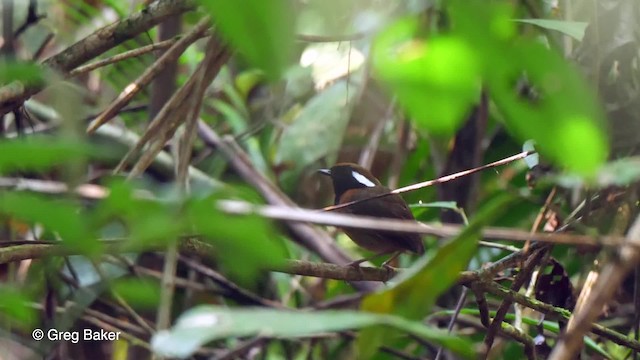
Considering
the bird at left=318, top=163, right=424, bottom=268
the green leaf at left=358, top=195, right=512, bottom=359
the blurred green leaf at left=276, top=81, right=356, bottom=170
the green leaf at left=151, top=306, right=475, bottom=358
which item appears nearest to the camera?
the green leaf at left=151, top=306, right=475, bottom=358

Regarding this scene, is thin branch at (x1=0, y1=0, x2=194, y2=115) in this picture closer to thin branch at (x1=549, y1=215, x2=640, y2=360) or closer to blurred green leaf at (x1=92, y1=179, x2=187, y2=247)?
blurred green leaf at (x1=92, y1=179, x2=187, y2=247)

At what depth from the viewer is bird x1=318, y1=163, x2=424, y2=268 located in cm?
276

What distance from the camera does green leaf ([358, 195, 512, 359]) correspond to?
3.24ft

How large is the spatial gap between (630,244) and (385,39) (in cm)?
31

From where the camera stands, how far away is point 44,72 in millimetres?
837

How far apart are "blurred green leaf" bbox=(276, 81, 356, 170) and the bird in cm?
23

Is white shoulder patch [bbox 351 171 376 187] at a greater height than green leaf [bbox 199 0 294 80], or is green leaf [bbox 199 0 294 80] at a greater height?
green leaf [bbox 199 0 294 80]

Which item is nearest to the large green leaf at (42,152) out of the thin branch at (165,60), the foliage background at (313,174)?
the foliage background at (313,174)

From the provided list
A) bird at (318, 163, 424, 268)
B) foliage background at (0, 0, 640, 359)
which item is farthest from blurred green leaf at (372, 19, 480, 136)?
bird at (318, 163, 424, 268)

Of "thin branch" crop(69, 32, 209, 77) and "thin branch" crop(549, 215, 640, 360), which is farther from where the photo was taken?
"thin branch" crop(69, 32, 209, 77)

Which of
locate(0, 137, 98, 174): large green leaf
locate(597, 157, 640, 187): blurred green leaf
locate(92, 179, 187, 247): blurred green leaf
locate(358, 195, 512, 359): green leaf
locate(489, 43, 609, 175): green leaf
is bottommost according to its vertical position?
locate(358, 195, 512, 359): green leaf

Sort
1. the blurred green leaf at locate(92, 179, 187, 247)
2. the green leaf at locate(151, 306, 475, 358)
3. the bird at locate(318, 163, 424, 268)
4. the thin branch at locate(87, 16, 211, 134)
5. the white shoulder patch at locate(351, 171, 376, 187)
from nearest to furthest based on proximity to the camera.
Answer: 1. the green leaf at locate(151, 306, 475, 358)
2. the blurred green leaf at locate(92, 179, 187, 247)
3. the thin branch at locate(87, 16, 211, 134)
4. the bird at locate(318, 163, 424, 268)
5. the white shoulder patch at locate(351, 171, 376, 187)

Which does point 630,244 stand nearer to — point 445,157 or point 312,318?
point 312,318

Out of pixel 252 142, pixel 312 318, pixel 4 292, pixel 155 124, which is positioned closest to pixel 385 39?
pixel 312 318
